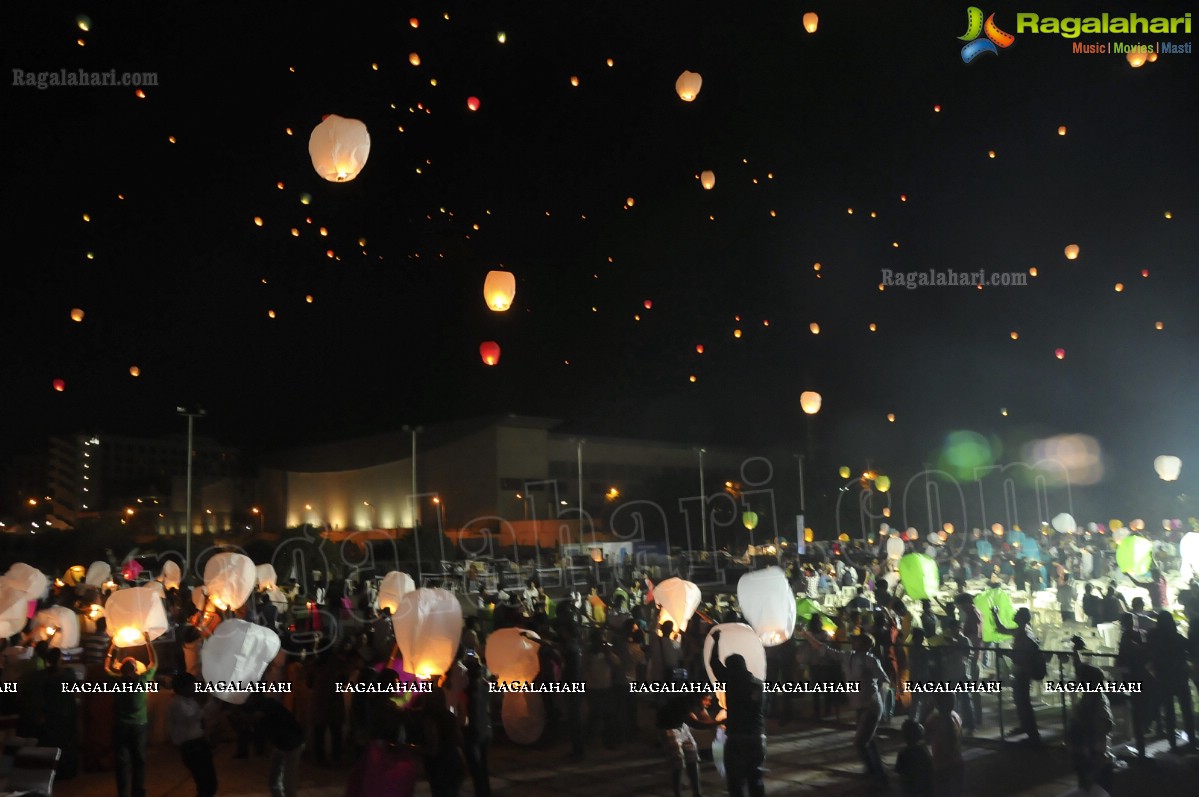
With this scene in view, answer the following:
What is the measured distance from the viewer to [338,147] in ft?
29.6

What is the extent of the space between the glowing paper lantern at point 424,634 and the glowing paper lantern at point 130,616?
338cm

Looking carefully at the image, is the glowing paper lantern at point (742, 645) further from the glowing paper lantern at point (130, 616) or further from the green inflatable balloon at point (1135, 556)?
the green inflatable balloon at point (1135, 556)

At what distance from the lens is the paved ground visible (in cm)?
666

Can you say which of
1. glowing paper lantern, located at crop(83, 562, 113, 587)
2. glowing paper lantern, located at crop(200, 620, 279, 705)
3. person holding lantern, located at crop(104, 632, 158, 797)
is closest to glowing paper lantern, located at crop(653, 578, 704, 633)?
glowing paper lantern, located at crop(200, 620, 279, 705)

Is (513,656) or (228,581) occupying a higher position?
(228,581)

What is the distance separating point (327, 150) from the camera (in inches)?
356

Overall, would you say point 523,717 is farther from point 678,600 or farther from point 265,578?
point 265,578

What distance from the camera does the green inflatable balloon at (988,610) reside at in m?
9.97

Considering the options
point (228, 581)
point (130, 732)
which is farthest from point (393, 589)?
point (130, 732)

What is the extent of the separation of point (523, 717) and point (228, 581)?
199 inches

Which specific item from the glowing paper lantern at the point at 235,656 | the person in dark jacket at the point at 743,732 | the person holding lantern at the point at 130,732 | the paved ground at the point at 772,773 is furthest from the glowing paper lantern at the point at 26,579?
the person in dark jacket at the point at 743,732

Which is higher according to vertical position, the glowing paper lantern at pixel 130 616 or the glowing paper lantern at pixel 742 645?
the glowing paper lantern at pixel 130 616

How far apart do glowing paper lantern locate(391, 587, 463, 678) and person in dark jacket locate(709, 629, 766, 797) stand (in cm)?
229

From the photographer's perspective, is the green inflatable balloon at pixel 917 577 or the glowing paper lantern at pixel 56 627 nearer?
the glowing paper lantern at pixel 56 627
